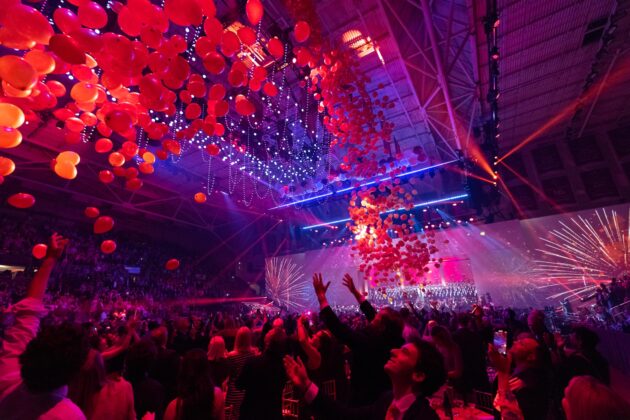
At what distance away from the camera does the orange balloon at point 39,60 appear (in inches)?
105

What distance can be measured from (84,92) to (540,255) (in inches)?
509

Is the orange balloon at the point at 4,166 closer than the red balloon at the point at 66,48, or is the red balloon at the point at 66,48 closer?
the red balloon at the point at 66,48

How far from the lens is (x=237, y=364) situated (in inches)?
109

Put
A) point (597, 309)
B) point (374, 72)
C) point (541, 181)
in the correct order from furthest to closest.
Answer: point (541, 181) < point (597, 309) < point (374, 72)

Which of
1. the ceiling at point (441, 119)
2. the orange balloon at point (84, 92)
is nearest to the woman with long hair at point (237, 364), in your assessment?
the orange balloon at point (84, 92)

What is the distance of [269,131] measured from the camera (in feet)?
29.6

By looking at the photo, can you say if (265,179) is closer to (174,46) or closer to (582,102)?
(174,46)

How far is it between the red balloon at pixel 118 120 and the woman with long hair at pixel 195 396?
264cm

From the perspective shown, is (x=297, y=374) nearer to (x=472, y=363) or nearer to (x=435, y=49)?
(x=472, y=363)

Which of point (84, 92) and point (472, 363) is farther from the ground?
point (84, 92)

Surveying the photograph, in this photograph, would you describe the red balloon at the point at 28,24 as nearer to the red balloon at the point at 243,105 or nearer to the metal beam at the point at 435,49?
the red balloon at the point at 243,105

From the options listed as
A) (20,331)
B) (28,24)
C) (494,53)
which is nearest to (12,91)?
(28,24)

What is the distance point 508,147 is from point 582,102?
10.2 feet

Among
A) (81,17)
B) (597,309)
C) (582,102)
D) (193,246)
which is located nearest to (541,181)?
(582,102)
